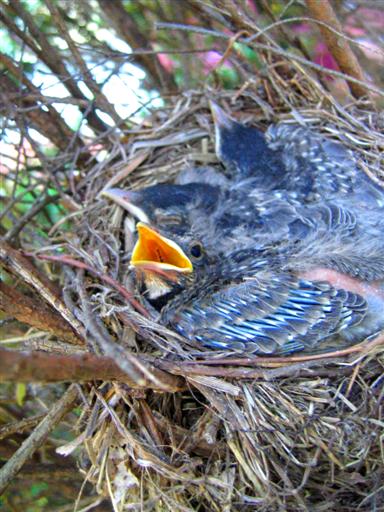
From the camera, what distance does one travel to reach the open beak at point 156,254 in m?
1.52

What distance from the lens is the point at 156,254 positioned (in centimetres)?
166

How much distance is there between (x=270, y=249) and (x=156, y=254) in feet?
1.05

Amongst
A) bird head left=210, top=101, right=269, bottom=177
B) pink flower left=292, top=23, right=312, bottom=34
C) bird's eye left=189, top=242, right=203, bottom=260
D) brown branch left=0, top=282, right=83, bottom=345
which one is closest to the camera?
brown branch left=0, top=282, right=83, bottom=345

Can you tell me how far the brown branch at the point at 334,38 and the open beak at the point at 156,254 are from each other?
0.72 m

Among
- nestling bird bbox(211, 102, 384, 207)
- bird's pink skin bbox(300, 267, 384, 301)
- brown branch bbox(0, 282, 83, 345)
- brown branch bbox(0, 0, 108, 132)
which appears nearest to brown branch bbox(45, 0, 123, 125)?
brown branch bbox(0, 0, 108, 132)

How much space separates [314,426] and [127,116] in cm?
118

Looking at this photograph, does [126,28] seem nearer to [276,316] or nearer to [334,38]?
[334,38]

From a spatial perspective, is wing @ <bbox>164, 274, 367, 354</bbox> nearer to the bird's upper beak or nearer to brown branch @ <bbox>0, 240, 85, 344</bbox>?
brown branch @ <bbox>0, 240, 85, 344</bbox>

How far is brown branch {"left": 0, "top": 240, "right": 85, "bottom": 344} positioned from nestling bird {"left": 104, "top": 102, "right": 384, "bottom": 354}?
238mm

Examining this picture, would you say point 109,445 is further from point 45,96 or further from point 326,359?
point 45,96

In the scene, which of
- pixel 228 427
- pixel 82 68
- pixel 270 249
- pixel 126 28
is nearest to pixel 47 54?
pixel 82 68

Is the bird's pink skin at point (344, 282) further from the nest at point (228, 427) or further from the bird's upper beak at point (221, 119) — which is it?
the bird's upper beak at point (221, 119)

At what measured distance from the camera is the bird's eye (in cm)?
→ 162

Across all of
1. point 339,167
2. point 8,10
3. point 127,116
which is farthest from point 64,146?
point 339,167
